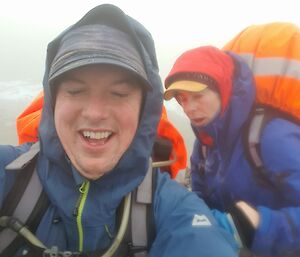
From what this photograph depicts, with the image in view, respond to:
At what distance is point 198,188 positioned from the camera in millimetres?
3348

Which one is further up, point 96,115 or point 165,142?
point 96,115

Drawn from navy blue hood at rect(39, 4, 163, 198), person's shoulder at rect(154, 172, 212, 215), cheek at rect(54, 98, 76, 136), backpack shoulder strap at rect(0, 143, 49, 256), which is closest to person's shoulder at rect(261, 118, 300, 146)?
person's shoulder at rect(154, 172, 212, 215)

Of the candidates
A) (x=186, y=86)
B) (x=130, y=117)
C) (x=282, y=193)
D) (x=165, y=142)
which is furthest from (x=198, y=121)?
(x=130, y=117)

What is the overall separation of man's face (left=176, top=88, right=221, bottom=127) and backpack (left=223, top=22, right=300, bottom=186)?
1.10ft

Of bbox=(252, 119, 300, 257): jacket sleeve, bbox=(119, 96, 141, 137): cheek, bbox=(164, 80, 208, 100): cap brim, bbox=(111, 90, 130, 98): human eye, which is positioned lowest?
bbox=(252, 119, 300, 257): jacket sleeve

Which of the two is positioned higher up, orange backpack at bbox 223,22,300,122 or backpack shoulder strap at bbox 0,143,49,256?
orange backpack at bbox 223,22,300,122

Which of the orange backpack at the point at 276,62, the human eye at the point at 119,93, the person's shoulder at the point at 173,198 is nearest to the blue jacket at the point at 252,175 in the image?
the orange backpack at the point at 276,62

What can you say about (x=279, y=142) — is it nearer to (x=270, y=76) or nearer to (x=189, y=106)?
(x=270, y=76)

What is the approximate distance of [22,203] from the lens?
5.89 ft

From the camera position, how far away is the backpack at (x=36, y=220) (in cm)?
174

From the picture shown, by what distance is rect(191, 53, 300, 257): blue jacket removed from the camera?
2301 mm

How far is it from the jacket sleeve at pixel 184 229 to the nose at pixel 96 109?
549mm

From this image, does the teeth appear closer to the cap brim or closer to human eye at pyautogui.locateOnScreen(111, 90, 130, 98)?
human eye at pyautogui.locateOnScreen(111, 90, 130, 98)

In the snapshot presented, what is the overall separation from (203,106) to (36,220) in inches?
67.5
